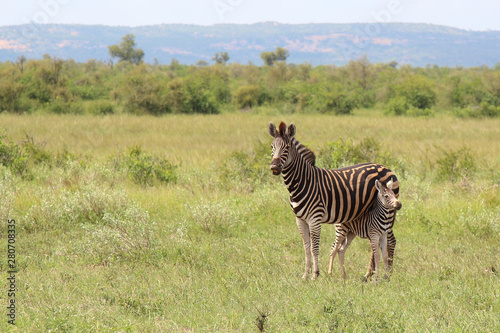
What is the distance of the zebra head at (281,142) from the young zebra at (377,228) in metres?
1.11

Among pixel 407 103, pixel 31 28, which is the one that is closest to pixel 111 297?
pixel 31 28

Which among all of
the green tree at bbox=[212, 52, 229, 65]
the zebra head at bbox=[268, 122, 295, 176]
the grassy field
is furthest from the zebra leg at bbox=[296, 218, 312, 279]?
the green tree at bbox=[212, 52, 229, 65]

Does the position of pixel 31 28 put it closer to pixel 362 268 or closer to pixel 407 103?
pixel 362 268

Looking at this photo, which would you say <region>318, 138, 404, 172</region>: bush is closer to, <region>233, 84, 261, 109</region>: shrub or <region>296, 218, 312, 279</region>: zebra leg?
<region>296, 218, 312, 279</region>: zebra leg

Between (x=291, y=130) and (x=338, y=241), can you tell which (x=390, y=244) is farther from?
(x=291, y=130)

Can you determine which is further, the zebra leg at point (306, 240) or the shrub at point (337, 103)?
the shrub at point (337, 103)

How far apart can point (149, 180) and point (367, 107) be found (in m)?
25.1

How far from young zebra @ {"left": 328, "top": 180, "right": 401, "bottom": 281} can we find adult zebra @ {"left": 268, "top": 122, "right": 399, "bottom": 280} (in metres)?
0.15

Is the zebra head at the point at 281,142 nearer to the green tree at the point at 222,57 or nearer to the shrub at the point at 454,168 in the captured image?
the shrub at the point at 454,168

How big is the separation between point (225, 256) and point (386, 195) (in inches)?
90.9

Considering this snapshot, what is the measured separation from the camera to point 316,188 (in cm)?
531

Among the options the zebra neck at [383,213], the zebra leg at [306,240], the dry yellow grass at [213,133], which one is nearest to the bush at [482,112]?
the dry yellow grass at [213,133]

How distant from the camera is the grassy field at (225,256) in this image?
A: 4262 mm

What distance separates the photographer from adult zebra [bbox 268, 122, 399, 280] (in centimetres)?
508
